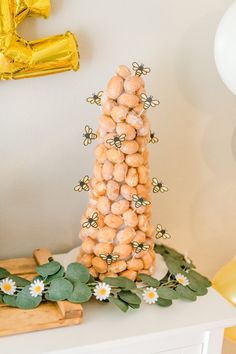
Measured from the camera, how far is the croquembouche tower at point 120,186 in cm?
106

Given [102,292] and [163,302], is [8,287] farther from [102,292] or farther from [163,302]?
[163,302]

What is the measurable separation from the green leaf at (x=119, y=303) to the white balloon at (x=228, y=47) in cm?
52

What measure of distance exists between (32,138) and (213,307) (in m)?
0.53

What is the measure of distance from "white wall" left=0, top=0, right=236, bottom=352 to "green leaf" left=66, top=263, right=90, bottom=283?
276 mm

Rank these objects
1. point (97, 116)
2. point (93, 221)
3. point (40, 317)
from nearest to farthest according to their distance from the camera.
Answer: point (40, 317) → point (93, 221) → point (97, 116)

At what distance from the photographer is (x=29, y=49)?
1.14m

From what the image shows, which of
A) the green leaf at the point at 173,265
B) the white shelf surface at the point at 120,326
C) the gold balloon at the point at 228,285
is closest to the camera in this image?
the white shelf surface at the point at 120,326

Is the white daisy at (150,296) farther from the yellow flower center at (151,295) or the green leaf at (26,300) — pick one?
the green leaf at (26,300)

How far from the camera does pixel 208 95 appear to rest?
4.55ft

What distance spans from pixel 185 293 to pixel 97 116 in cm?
45

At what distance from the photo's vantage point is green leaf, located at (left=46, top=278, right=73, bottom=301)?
1.01 m

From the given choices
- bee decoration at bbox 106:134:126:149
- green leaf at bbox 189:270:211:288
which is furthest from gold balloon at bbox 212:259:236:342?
bee decoration at bbox 106:134:126:149

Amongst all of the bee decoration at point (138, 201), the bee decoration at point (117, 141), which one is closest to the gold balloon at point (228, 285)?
the bee decoration at point (138, 201)

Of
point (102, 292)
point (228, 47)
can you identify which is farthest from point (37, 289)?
point (228, 47)
